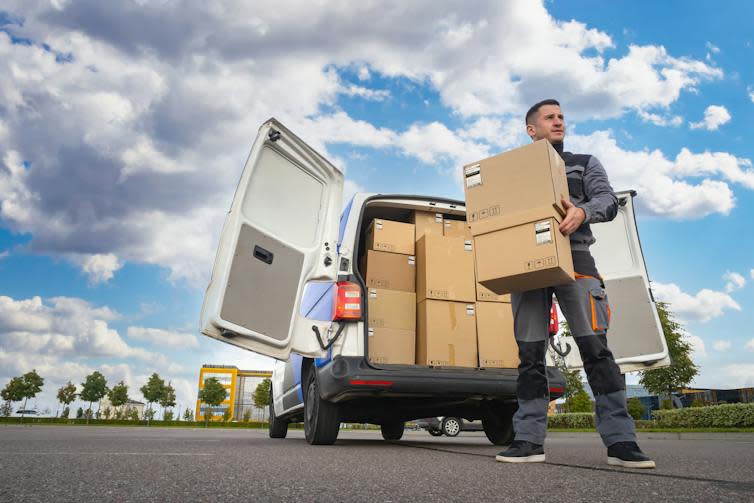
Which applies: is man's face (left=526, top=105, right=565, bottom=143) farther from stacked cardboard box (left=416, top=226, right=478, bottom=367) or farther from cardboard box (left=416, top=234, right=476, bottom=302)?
stacked cardboard box (left=416, top=226, right=478, bottom=367)

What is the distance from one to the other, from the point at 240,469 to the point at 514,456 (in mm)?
1352

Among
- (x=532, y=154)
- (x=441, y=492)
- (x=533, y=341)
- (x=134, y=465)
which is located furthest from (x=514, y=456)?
(x=134, y=465)

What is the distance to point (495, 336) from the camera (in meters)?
4.45

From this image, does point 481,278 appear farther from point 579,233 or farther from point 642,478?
point 642,478

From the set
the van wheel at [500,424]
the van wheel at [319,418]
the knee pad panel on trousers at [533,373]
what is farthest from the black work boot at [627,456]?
the van wheel at [500,424]

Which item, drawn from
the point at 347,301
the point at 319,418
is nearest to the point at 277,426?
the point at 319,418

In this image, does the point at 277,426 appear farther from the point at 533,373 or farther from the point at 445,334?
the point at 533,373

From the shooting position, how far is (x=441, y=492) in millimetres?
1778

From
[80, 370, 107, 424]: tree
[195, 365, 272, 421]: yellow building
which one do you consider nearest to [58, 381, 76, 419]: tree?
[80, 370, 107, 424]: tree

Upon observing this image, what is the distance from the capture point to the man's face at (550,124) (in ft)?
10.7

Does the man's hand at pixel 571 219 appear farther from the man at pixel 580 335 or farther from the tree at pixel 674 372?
the tree at pixel 674 372

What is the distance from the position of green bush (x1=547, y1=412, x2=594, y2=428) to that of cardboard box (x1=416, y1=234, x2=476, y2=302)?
17.9 m

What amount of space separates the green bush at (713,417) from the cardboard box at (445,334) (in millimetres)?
11831

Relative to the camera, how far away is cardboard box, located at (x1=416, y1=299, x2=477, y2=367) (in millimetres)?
4281
